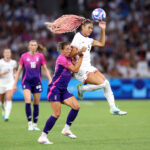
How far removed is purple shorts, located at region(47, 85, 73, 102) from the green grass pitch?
851 mm

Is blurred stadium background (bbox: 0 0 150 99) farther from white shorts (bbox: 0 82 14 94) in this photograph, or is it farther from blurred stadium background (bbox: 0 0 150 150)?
white shorts (bbox: 0 82 14 94)

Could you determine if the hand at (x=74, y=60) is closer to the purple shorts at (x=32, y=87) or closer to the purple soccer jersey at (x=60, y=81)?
the purple soccer jersey at (x=60, y=81)

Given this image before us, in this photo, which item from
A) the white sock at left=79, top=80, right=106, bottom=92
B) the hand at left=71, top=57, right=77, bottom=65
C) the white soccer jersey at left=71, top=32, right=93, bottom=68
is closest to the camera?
the hand at left=71, top=57, right=77, bottom=65

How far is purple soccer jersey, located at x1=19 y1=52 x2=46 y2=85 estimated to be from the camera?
35.5 ft

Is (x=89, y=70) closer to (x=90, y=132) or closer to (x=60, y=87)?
(x=60, y=87)

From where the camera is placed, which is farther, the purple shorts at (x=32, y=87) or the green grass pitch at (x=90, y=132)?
the purple shorts at (x=32, y=87)

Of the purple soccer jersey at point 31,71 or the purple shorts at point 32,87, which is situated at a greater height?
the purple soccer jersey at point 31,71

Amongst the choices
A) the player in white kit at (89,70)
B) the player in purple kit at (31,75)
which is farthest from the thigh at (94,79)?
the player in purple kit at (31,75)

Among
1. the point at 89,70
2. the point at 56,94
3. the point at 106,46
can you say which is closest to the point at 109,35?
the point at 106,46

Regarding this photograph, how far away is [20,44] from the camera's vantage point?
2128 cm

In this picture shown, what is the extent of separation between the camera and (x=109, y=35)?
22141 millimetres


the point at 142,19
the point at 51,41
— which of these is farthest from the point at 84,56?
the point at 142,19

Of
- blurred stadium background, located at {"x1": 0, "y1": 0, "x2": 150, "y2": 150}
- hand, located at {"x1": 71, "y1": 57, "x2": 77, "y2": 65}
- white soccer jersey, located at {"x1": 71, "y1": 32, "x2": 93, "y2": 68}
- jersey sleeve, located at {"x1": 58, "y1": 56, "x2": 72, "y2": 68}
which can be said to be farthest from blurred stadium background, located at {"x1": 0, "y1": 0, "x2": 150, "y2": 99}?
jersey sleeve, located at {"x1": 58, "y1": 56, "x2": 72, "y2": 68}

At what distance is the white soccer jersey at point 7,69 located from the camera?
1317cm
